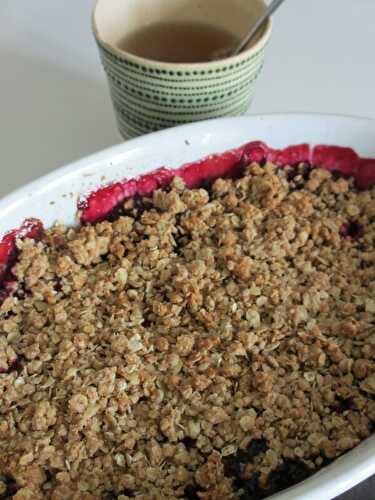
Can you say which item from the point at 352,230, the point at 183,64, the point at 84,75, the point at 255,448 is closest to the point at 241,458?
the point at 255,448

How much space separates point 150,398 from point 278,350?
0.45 ft

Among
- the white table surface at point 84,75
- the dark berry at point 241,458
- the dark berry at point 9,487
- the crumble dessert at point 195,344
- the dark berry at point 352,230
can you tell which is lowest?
the dark berry at point 9,487

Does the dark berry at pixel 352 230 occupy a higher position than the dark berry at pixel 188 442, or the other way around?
the dark berry at pixel 352 230

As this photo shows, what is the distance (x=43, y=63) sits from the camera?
3.25ft

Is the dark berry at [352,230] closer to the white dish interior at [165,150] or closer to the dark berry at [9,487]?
the white dish interior at [165,150]

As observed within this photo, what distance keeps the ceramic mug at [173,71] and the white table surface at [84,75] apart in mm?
108

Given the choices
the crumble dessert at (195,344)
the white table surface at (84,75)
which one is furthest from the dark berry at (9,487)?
the white table surface at (84,75)

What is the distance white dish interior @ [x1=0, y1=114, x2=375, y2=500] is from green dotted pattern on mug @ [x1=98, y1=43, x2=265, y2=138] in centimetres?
3

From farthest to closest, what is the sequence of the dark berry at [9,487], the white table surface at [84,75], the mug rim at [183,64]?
the white table surface at [84,75] → the mug rim at [183,64] → the dark berry at [9,487]

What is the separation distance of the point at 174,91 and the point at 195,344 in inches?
11.0

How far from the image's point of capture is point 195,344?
0.68m

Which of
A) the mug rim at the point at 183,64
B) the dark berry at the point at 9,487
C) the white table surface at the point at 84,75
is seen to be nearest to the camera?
the dark berry at the point at 9,487

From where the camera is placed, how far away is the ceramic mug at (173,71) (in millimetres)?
736

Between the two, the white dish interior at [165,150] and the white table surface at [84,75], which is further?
the white table surface at [84,75]
